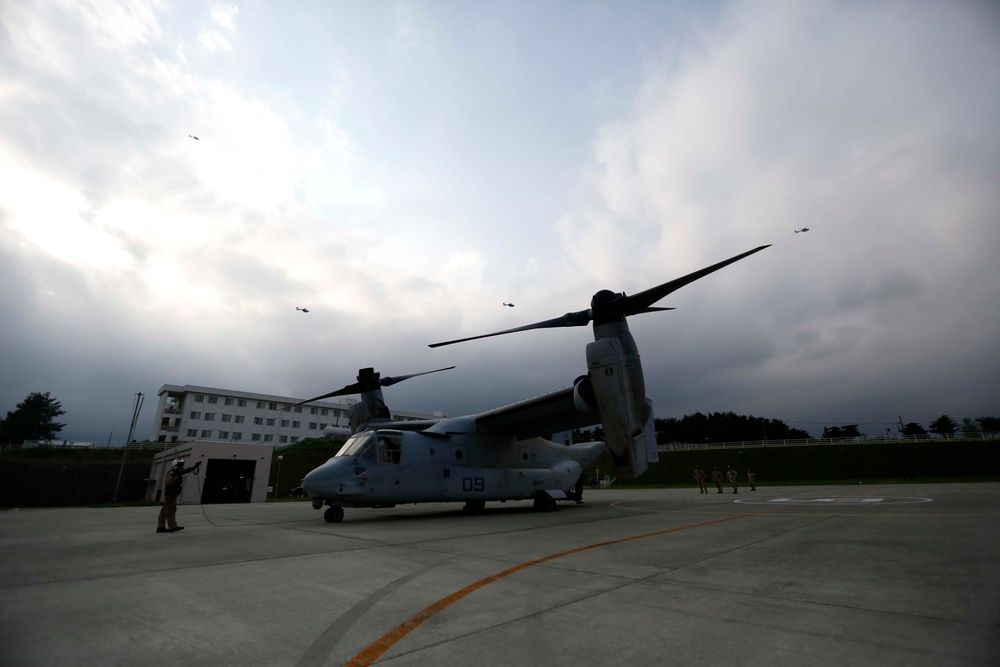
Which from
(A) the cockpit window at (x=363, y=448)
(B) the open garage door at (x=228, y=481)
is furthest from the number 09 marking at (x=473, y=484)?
(B) the open garage door at (x=228, y=481)

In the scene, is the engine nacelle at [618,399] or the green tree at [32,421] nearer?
the engine nacelle at [618,399]

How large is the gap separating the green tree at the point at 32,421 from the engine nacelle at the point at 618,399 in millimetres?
105394

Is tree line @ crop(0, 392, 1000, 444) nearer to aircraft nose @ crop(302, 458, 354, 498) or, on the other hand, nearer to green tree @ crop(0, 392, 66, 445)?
green tree @ crop(0, 392, 66, 445)

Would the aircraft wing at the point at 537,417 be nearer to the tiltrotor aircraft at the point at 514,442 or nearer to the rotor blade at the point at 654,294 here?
the tiltrotor aircraft at the point at 514,442

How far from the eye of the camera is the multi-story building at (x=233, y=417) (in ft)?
225

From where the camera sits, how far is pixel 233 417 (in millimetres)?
72500

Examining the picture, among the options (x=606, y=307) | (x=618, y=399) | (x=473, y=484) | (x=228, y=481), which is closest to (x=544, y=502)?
(x=473, y=484)

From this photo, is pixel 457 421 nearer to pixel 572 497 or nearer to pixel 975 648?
pixel 572 497

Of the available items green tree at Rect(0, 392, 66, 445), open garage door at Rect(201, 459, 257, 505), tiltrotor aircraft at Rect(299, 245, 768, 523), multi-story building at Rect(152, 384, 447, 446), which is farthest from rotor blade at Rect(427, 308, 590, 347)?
green tree at Rect(0, 392, 66, 445)

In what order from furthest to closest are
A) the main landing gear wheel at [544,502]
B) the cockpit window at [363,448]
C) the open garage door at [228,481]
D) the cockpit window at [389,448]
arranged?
the open garage door at [228,481] → the main landing gear wheel at [544,502] → the cockpit window at [389,448] → the cockpit window at [363,448]

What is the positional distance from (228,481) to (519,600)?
3424 centimetres

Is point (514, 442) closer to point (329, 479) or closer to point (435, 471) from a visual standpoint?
point (435, 471)

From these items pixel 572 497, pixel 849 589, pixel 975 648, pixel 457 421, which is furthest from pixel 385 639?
pixel 572 497

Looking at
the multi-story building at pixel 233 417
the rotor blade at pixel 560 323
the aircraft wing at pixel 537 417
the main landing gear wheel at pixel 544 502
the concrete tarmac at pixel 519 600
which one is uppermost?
the multi-story building at pixel 233 417
